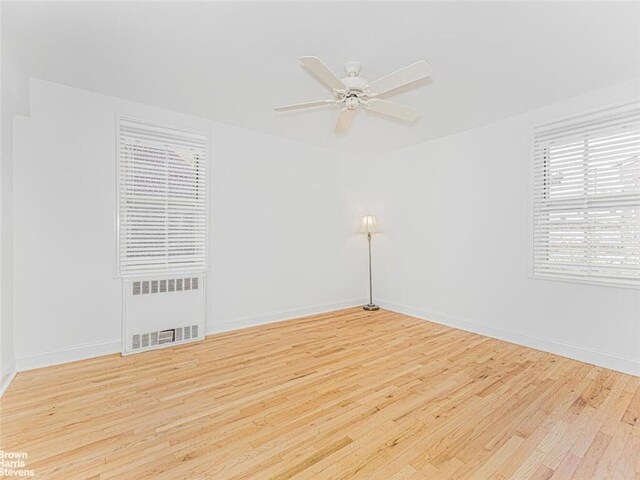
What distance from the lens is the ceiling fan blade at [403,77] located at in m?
1.97

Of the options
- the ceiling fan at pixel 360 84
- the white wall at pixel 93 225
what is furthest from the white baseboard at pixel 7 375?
the ceiling fan at pixel 360 84

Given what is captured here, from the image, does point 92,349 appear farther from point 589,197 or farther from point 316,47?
point 589,197

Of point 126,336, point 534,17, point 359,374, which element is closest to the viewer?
point 534,17

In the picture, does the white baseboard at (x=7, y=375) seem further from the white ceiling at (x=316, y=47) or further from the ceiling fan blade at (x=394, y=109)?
the ceiling fan blade at (x=394, y=109)

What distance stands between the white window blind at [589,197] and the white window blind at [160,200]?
3.78 metres

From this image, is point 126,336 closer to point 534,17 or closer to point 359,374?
point 359,374

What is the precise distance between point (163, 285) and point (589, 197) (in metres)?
4.38

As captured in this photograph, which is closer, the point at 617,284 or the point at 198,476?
the point at 198,476

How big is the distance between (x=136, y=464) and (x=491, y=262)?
3759 mm

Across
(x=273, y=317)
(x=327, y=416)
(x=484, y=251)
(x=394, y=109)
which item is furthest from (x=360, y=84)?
(x=273, y=317)

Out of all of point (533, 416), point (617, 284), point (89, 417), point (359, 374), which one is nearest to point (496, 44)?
point (617, 284)

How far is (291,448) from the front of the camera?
1.74 meters

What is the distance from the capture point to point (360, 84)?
7.65ft

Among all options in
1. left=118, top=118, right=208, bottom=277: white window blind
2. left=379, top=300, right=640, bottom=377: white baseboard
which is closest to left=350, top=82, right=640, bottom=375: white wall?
left=379, top=300, right=640, bottom=377: white baseboard
